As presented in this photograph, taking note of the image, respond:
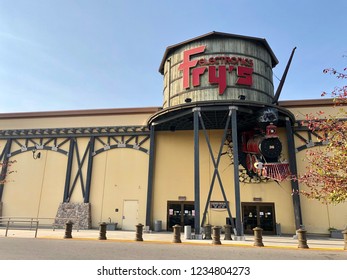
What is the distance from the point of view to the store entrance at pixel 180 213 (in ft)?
70.7

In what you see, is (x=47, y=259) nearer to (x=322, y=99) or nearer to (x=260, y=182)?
(x=260, y=182)

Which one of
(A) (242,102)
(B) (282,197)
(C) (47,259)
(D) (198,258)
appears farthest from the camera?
(B) (282,197)

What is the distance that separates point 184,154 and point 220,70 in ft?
26.2

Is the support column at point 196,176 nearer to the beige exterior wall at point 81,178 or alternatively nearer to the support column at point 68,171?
the beige exterior wall at point 81,178

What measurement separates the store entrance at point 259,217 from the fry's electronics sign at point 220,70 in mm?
9819

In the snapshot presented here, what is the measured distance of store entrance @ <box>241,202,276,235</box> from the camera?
2030 centimetres

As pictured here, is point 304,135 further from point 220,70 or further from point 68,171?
point 68,171

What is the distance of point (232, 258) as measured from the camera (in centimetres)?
971

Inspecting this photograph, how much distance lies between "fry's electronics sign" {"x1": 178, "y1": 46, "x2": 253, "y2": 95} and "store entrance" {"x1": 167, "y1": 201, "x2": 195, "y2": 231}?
9879 millimetres

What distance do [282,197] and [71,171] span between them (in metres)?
18.9

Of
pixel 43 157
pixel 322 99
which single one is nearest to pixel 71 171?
pixel 43 157

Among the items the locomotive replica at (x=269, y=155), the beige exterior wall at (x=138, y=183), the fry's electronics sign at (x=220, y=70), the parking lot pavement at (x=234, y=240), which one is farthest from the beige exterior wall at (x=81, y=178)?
the locomotive replica at (x=269, y=155)

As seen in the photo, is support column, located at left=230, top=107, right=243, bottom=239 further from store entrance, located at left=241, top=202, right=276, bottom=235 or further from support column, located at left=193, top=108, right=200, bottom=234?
store entrance, located at left=241, top=202, right=276, bottom=235

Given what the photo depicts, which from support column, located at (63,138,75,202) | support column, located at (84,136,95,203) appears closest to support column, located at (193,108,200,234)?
support column, located at (84,136,95,203)
